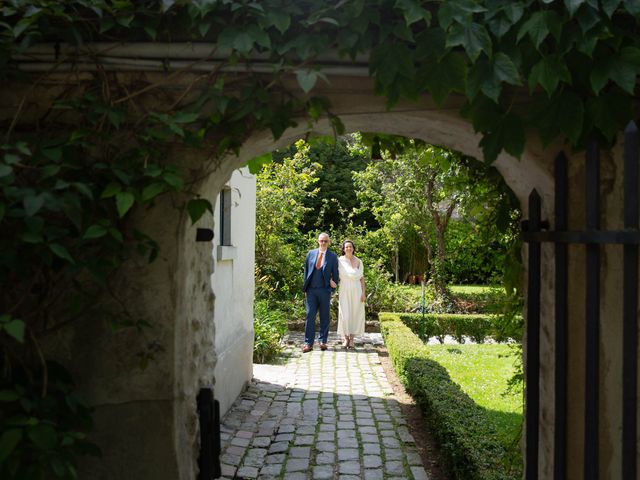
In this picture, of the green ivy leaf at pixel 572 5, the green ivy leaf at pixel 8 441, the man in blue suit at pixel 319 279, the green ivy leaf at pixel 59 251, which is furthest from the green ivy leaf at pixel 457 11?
the man in blue suit at pixel 319 279

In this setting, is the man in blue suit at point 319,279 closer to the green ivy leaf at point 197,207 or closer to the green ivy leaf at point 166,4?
the green ivy leaf at point 197,207

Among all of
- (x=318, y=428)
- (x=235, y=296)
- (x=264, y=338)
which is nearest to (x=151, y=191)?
(x=318, y=428)

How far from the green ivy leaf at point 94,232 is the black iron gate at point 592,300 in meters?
1.67

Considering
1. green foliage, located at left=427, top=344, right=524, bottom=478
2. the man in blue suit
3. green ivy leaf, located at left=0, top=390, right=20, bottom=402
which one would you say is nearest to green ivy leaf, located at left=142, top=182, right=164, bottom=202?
green ivy leaf, located at left=0, top=390, right=20, bottom=402

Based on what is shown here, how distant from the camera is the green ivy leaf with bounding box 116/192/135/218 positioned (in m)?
2.38

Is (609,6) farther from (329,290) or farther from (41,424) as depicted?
(329,290)

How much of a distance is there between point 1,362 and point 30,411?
0.34 m

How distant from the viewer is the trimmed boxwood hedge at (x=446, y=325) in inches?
529

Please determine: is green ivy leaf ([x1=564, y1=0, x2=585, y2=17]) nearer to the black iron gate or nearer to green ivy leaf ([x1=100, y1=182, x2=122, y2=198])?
the black iron gate

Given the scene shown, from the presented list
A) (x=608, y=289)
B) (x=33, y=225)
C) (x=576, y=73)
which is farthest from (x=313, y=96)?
(x=608, y=289)

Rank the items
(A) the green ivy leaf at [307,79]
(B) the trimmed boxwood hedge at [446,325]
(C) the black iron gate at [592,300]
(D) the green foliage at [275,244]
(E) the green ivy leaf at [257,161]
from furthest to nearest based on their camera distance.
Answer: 1. (D) the green foliage at [275,244]
2. (B) the trimmed boxwood hedge at [446,325]
3. (E) the green ivy leaf at [257,161]
4. (A) the green ivy leaf at [307,79]
5. (C) the black iron gate at [592,300]

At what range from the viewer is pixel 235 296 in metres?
7.65

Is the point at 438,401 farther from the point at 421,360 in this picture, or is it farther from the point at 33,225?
the point at 33,225

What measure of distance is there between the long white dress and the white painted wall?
3083 mm
